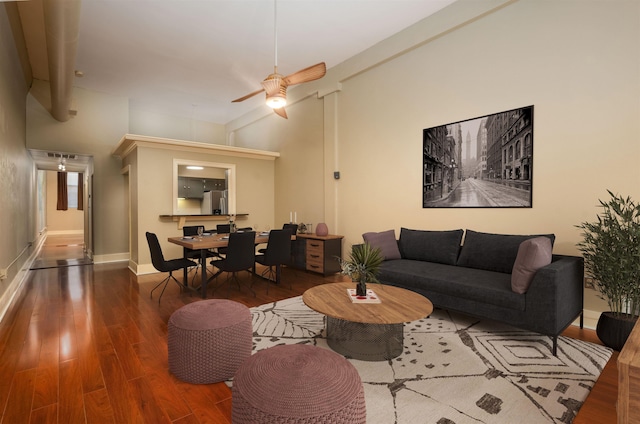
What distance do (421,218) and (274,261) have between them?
7.26ft

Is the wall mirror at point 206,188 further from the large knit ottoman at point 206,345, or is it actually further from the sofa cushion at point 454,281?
the large knit ottoman at point 206,345

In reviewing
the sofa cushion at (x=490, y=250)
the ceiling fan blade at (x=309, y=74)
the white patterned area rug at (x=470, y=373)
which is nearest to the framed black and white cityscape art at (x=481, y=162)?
the sofa cushion at (x=490, y=250)

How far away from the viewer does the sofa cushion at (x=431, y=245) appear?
3.78 m

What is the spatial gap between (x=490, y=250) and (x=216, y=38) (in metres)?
4.78

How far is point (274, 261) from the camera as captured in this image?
15.0 feet

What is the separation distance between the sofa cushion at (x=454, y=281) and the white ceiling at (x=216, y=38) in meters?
3.32

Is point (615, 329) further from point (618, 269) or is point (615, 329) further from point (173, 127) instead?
point (173, 127)

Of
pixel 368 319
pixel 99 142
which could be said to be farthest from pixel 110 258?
pixel 368 319

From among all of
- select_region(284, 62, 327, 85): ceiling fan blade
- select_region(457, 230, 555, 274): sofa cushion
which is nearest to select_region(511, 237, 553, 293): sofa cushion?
select_region(457, 230, 555, 274): sofa cushion

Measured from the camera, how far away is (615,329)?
254 cm

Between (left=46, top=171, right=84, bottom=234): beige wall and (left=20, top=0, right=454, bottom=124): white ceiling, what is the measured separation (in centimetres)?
823

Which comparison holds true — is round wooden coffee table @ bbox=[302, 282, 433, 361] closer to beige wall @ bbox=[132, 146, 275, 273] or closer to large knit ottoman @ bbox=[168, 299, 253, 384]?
large knit ottoman @ bbox=[168, 299, 253, 384]

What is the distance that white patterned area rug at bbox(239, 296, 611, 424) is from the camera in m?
1.79

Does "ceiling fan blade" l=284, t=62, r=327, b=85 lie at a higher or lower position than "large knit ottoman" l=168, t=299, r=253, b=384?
higher
